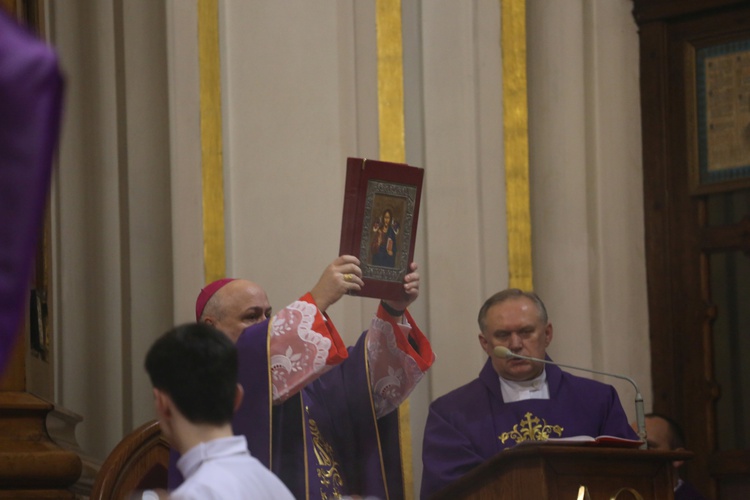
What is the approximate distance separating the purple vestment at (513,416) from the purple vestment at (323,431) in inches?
24.1

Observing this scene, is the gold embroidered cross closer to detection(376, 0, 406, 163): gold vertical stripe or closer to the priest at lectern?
the priest at lectern

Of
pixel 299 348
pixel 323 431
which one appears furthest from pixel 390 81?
pixel 299 348

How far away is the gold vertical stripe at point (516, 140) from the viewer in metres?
5.99

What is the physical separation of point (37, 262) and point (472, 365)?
2196 millimetres

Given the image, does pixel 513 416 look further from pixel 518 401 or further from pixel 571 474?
pixel 571 474

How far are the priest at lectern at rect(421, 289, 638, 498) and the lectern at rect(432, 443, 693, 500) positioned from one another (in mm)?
809

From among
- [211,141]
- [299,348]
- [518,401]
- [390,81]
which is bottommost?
[518,401]

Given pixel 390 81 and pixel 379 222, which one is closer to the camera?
pixel 379 222

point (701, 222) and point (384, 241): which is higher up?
point (701, 222)

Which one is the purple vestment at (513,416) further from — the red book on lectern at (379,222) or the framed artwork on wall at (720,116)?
the framed artwork on wall at (720,116)

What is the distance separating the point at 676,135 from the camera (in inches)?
246

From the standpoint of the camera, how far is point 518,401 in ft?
17.0

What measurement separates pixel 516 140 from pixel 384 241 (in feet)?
7.01

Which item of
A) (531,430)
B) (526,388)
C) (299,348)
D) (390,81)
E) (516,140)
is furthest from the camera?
(516,140)
